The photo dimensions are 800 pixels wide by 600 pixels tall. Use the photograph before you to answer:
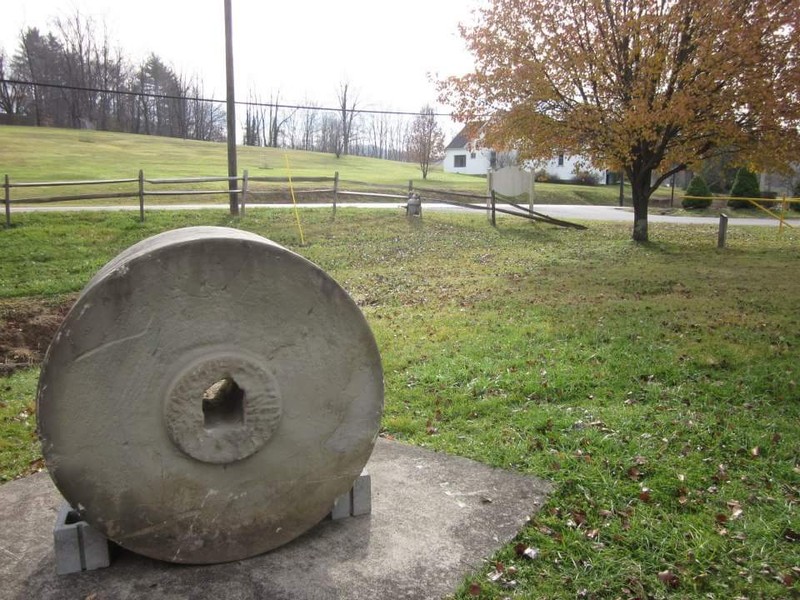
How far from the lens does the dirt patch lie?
7.93 meters

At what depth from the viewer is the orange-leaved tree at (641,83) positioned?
1466 centimetres

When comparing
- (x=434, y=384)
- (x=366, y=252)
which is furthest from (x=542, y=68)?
(x=434, y=384)

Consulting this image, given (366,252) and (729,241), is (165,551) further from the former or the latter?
(729,241)

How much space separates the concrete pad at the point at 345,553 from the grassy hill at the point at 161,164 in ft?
68.6

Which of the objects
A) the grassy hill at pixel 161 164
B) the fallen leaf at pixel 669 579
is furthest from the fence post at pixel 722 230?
the fallen leaf at pixel 669 579

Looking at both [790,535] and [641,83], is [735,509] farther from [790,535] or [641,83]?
[641,83]

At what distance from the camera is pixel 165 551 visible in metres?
3.48

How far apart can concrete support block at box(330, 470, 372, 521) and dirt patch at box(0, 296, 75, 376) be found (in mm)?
5248

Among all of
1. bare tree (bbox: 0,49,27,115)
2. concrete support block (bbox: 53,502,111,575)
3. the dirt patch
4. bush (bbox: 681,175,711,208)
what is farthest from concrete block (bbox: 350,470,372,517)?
bare tree (bbox: 0,49,27,115)

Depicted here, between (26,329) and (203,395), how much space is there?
6.78m

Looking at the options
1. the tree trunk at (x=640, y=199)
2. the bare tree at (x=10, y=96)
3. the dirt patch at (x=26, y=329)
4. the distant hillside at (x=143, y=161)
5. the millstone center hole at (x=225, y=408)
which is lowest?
the dirt patch at (x=26, y=329)

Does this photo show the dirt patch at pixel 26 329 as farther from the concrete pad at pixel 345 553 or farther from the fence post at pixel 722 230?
the fence post at pixel 722 230

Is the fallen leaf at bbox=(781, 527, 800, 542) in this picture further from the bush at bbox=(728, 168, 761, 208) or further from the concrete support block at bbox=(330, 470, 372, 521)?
the bush at bbox=(728, 168, 761, 208)

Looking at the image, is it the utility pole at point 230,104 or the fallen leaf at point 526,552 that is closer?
the fallen leaf at point 526,552
